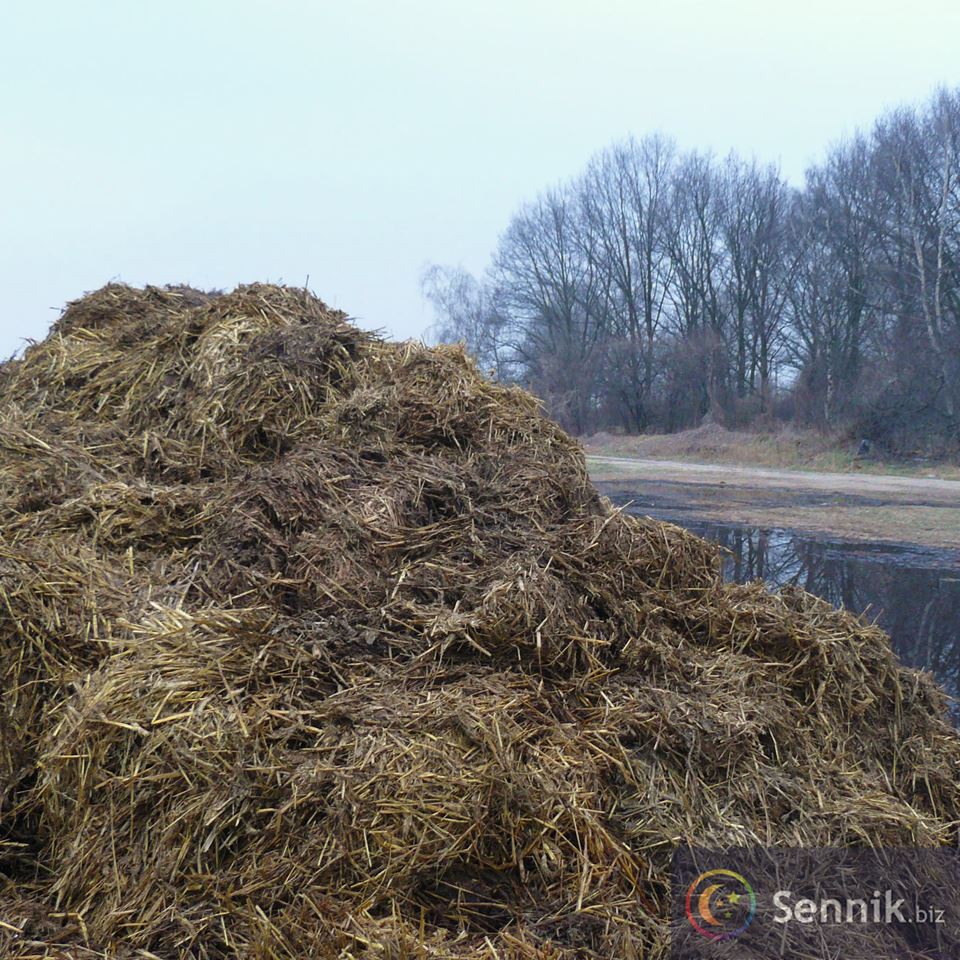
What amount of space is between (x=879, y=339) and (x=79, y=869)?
32.3m

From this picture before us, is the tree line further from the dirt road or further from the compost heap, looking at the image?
the compost heap

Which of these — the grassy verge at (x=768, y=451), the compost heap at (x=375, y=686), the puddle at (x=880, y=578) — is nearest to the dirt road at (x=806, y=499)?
the puddle at (x=880, y=578)

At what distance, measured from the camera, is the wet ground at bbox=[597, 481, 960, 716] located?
6.50 m

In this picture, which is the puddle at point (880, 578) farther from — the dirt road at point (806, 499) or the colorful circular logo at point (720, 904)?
the colorful circular logo at point (720, 904)

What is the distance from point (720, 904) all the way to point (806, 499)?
608 inches

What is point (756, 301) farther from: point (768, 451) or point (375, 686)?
point (375, 686)

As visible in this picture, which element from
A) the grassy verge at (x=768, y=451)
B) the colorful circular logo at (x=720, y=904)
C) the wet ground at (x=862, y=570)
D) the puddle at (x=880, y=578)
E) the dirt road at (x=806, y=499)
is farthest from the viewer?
the grassy verge at (x=768, y=451)

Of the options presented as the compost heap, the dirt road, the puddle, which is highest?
the compost heap

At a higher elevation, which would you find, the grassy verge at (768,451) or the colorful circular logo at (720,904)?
the grassy verge at (768,451)

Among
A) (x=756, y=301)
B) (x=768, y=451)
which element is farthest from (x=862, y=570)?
(x=756, y=301)

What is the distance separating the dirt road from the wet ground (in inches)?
5.6

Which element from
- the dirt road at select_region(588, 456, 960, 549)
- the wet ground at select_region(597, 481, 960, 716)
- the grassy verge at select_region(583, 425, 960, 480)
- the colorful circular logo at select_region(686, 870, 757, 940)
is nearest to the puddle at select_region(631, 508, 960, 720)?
the wet ground at select_region(597, 481, 960, 716)

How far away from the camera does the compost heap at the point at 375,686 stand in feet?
7.80

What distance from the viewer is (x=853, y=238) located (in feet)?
106
